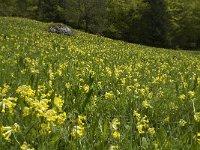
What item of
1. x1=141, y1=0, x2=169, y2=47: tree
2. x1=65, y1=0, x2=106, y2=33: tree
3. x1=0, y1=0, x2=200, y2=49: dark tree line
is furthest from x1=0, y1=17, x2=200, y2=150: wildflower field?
x1=141, y1=0, x2=169, y2=47: tree

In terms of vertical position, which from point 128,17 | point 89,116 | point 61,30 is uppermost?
point 128,17

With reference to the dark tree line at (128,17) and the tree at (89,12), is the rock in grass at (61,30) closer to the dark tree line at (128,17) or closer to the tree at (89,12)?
the tree at (89,12)

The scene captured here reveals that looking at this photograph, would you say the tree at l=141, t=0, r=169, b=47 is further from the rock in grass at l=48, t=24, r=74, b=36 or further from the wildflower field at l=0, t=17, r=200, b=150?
the wildflower field at l=0, t=17, r=200, b=150

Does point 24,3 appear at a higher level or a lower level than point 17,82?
higher

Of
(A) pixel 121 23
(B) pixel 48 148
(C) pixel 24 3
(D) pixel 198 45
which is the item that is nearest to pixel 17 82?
(B) pixel 48 148

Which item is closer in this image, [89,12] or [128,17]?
[89,12]

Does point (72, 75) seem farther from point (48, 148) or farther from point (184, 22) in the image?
point (184, 22)

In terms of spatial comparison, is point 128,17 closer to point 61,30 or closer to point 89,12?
point 89,12

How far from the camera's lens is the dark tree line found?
52594 mm

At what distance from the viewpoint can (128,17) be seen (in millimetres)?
62375

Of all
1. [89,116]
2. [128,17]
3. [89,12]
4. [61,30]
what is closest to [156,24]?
[128,17]

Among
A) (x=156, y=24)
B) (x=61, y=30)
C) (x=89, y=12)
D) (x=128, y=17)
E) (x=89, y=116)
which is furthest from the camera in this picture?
(x=128, y=17)

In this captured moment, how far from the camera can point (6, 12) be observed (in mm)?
61000

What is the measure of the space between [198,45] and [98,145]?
231ft
